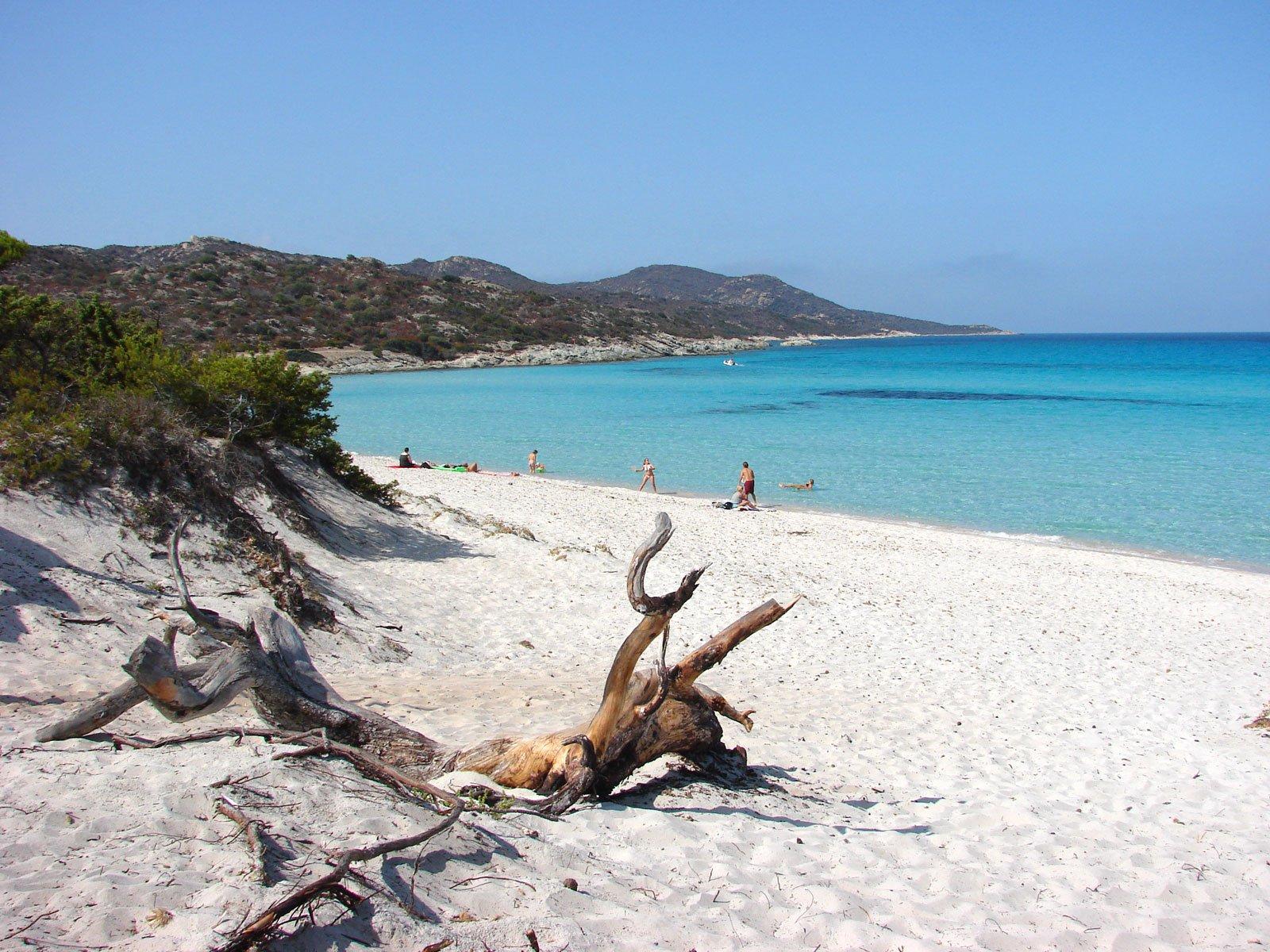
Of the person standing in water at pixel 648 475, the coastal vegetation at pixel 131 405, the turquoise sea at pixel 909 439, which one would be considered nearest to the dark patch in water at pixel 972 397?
the turquoise sea at pixel 909 439

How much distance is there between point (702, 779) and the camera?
5.52 metres

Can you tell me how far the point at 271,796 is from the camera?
12.3 feet

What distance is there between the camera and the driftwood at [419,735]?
165 inches

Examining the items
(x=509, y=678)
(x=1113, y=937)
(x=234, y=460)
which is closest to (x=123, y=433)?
(x=234, y=460)

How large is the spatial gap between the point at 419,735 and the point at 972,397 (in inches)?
2252

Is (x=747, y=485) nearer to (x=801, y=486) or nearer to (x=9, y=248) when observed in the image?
(x=801, y=486)

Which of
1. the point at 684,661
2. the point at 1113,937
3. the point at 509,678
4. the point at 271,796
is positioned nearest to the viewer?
the point at 271,796

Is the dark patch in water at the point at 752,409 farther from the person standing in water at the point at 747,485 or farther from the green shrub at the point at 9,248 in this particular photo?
the green shrub at the point at 9,248

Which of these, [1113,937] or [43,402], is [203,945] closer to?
[1113,937]

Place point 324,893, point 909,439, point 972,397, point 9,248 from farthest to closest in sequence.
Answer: point 972,397, point 909,439, point 9,248, point 324,893

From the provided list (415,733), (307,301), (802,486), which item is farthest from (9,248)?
(307,301)

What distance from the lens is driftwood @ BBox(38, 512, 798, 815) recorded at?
4195 millimetres

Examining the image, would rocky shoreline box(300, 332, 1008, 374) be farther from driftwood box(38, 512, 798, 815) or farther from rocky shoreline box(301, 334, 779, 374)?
driftwood box(38, 512, 798, 815)

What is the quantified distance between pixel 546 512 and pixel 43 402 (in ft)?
31.7
